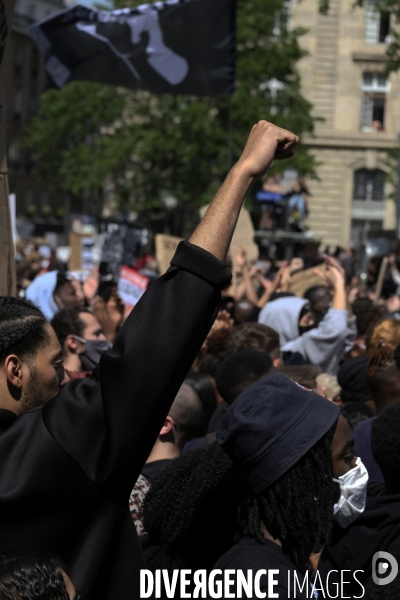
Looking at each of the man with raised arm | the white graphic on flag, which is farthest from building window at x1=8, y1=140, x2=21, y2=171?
the man with raised arm

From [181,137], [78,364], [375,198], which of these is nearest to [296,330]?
[78,364]

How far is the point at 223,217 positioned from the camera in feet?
6.89

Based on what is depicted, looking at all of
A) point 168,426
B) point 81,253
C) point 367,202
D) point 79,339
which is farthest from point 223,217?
point 367,202

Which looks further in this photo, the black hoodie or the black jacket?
the black hoodie

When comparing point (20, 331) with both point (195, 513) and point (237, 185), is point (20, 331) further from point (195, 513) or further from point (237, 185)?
point (195, 513)

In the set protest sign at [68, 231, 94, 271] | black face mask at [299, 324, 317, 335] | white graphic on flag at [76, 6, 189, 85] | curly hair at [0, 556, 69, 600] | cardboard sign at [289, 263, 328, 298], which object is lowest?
protest sign at [68, 231, 94, 271]

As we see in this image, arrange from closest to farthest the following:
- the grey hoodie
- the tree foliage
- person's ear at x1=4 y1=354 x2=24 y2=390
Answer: person's ear at x1=4 y1=354 x2=24 y2=390 → the grey hoodie → the tree foliage

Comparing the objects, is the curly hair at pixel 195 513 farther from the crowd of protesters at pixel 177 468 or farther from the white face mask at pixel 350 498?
the white face mask at pixel 350 498

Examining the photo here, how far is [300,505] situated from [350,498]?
17.0 inches

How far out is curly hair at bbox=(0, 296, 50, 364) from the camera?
86.3 inches

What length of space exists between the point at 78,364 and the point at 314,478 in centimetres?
321

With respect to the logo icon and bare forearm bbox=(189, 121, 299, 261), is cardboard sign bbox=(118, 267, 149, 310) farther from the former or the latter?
bare forearm bbox=(189, 121, 299, 261)

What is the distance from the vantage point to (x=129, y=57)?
1048 centimetres

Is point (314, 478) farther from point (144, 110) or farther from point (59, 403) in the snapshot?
point (144, 110)
